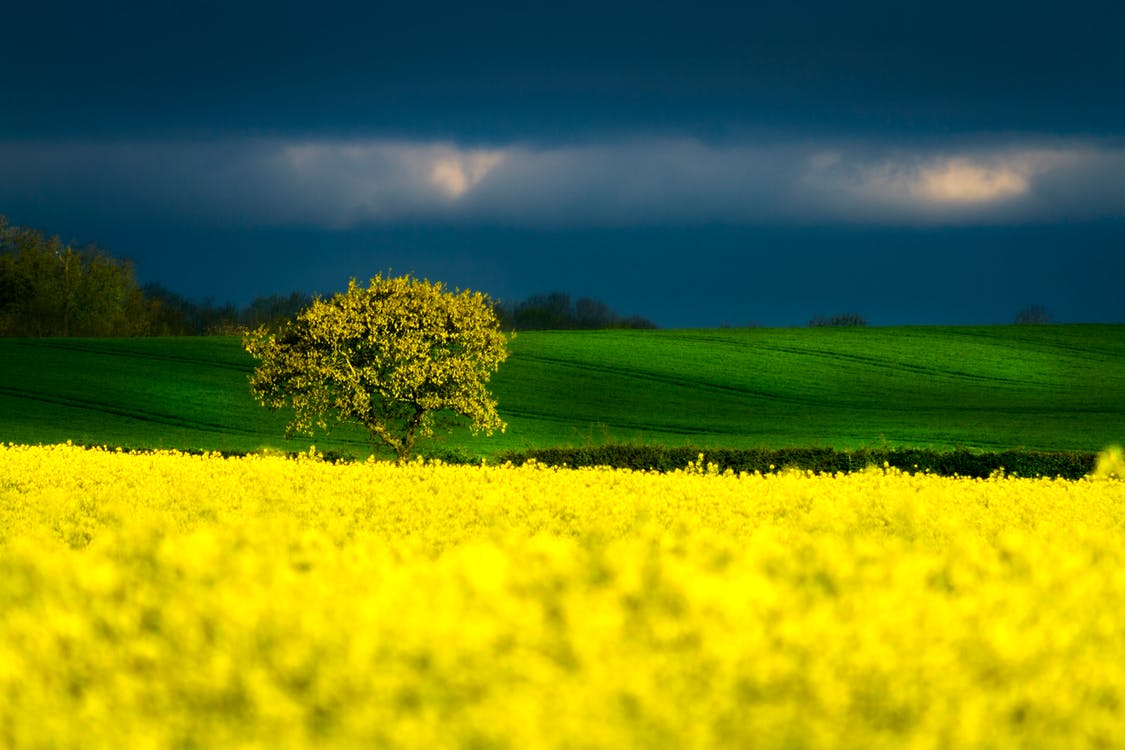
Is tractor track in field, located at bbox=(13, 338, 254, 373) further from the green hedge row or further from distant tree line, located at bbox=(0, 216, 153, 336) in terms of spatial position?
the green hedge row

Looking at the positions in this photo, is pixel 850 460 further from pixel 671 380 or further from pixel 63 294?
pixel 63 294

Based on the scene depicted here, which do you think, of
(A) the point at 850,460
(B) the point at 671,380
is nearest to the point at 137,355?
(B) the point at 671,380

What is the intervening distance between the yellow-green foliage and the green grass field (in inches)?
1016

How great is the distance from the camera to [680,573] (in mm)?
5008

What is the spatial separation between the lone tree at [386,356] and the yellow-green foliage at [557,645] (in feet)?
70.4

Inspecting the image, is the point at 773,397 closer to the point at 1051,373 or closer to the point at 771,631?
Answer: the point at 1051,373

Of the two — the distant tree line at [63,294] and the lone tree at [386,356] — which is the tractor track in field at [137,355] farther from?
the lone tree at [386,356]

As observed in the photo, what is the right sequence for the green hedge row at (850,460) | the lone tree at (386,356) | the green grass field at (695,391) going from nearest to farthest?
1. the green hedge row at (850,460)
2. the lone tree at (386,356)
3. the green grass field at (695,391)

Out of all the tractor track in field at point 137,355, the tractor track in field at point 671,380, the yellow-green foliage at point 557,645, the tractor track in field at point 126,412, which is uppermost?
the tractor track in field at point 671,380

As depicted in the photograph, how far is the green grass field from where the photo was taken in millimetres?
41312

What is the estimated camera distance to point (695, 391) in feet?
177

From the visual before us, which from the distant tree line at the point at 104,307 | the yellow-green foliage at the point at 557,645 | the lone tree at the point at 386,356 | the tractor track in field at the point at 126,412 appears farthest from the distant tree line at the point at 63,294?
the yellow-green foliage at the point at 557,645

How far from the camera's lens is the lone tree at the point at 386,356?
27.9m

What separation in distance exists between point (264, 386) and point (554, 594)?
25.1 meters
